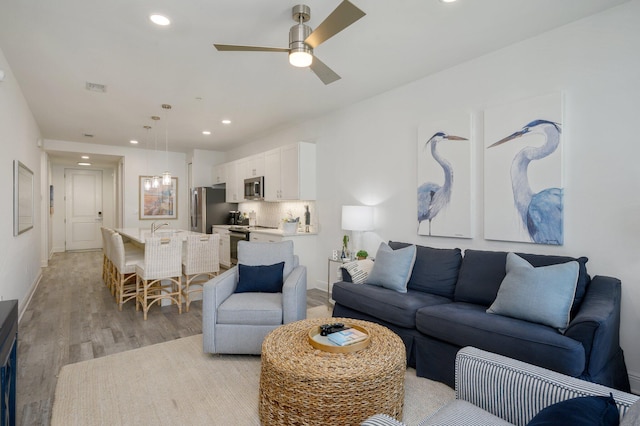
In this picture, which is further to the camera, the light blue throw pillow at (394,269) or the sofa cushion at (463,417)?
the light blue throw pillow at (394,269)

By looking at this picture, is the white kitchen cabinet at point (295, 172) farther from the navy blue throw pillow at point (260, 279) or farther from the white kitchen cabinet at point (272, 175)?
the navy blue throw pillow at point (260, 279)

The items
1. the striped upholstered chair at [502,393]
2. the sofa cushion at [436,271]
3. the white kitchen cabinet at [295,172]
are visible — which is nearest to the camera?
the striped upholstered chair at [502,393]

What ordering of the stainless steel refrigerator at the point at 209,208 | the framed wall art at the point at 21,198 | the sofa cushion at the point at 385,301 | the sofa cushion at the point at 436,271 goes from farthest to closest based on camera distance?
the stainless steel refrigerator at the point at 209,208
the framed wall art at the point at 21,198
the sofa cushion at the point at 436,271
the sofa cushion at the point at 385,301

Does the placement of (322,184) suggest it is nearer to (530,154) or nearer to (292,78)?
(292,78)

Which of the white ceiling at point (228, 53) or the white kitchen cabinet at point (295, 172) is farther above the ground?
the white ceiling at point (228, 53)

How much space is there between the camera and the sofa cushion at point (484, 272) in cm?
263

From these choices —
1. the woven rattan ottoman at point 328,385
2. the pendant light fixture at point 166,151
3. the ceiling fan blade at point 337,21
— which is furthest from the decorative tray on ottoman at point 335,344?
the pendant light fixture at point 166,151

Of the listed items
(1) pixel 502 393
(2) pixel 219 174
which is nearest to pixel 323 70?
(1) pixel 502 393

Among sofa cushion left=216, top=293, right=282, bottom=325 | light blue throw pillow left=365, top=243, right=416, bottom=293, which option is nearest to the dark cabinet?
sofa cushion left=216, top=293, right=282, bottom=325

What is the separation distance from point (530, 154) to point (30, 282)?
655cm

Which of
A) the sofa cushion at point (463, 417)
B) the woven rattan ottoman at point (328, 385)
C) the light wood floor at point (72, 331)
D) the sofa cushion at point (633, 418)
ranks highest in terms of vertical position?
the sofa cushion at point (633, 418)

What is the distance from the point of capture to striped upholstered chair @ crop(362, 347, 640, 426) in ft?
4.28

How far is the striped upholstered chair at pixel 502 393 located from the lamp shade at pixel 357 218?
8.71 feet

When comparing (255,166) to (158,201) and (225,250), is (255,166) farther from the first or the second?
(158,201)
